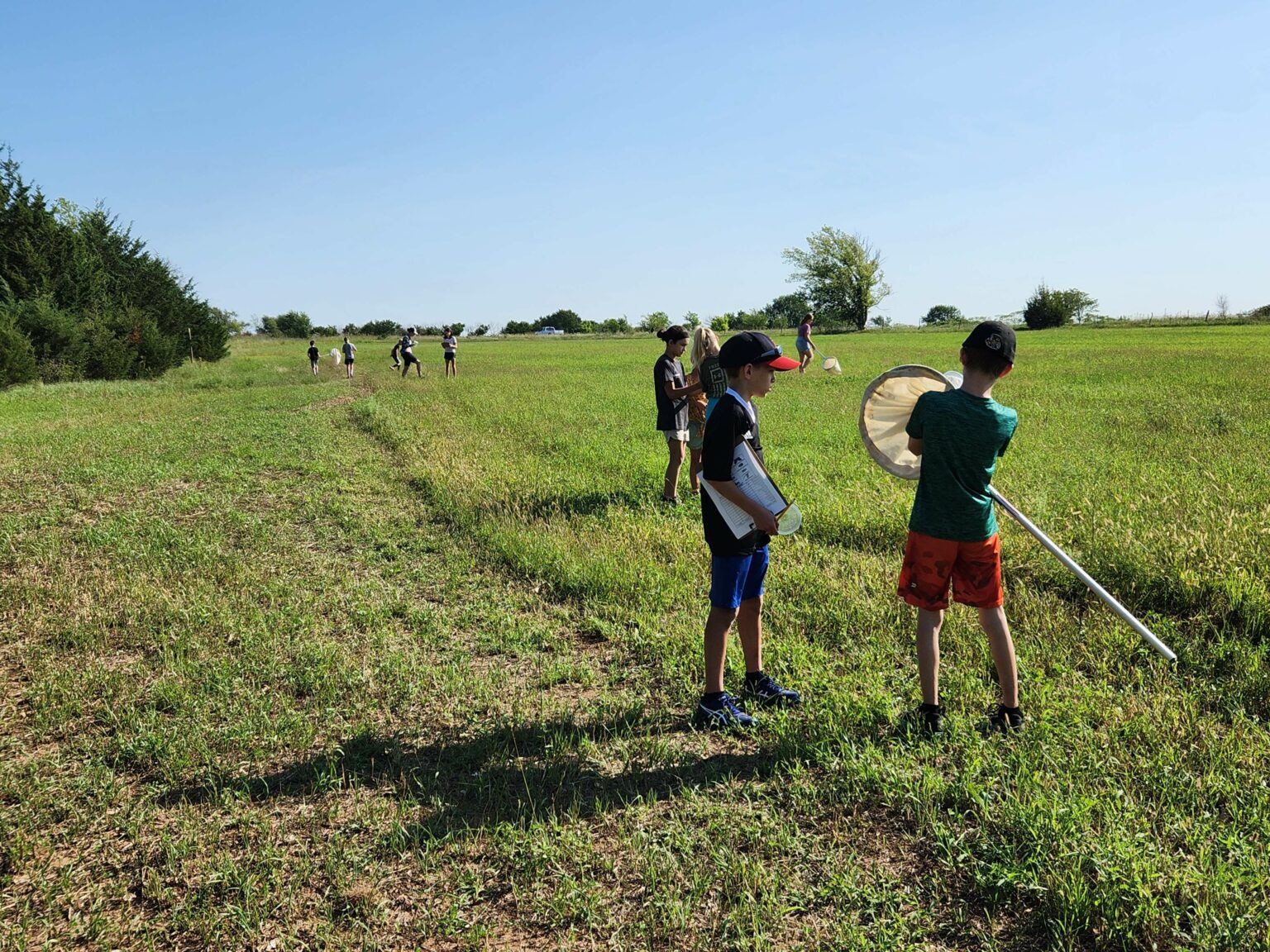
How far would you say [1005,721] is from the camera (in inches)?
160

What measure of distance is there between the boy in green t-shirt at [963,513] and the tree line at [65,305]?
3225 centimetres

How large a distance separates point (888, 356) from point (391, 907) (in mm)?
36725

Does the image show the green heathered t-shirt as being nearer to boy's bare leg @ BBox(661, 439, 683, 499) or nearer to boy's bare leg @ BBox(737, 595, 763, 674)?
boy's bare leg @ BBox(737, 595, 763, 674)

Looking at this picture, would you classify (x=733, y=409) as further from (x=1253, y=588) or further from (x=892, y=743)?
(x=1253, y=588)

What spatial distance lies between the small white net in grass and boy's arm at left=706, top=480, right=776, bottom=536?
99 centimetres

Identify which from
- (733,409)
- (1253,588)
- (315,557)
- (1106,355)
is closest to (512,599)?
(315,557)

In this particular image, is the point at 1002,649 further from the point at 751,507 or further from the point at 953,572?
the point at 751,507

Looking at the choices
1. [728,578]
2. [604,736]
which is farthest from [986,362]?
[604,736]

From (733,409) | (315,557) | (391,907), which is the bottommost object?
(391,907)

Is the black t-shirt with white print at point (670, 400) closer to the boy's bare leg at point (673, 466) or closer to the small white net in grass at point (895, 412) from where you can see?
the boy's bare leg at point (673, 466)

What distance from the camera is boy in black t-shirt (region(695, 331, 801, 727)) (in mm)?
3848

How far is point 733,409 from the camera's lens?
12.6 feet

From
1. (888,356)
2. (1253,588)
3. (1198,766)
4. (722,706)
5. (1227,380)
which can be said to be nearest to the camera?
(1198,766)

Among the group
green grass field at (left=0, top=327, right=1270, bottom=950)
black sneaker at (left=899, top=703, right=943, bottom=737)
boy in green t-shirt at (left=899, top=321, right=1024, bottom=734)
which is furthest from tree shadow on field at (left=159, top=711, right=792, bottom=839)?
boy in green t-shirt at (left=899, top=321, right=1024, bottom=734)
